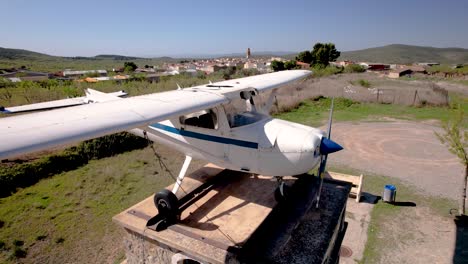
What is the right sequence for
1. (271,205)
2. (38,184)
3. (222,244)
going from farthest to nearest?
(38,184) → (271,205) → (222,244)

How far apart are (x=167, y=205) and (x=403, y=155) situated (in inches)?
490

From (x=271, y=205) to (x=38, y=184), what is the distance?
9851 mm

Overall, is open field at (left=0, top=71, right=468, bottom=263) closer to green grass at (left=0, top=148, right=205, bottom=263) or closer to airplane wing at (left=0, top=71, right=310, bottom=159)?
green grass at (left=0, top=148, right=205, bottom=263)

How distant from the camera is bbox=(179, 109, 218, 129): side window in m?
5.34

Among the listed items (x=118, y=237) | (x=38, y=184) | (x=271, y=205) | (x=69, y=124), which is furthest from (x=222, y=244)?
(x=38, y=184)

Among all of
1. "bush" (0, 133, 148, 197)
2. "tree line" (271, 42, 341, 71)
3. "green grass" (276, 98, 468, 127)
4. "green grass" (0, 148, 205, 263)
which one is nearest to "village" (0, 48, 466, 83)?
"tree line" (271, 42, 341, 71)

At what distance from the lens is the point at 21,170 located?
11.0m

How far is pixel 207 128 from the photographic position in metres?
5.44

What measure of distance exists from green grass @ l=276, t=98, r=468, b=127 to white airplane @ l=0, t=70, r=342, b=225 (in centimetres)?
1393

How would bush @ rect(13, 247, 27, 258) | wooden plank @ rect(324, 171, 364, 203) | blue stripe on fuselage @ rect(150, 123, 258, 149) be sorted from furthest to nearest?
wooden plank @ rect(324, 171, 364, 203) → bush @ rect(13, 247, 27, 258) → blue stripe on fuselage @ rect(150, 123, 258, 149)

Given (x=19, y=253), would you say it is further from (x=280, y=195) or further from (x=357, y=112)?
(x=357, y=112)

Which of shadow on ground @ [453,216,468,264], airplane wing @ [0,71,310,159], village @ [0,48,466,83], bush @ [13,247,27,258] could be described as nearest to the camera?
airplane wing @ [0,71,310,159]

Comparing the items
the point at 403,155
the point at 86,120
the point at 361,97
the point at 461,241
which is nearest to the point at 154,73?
the point at 361,97

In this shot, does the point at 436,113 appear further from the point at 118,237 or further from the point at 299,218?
the point at 118,237
